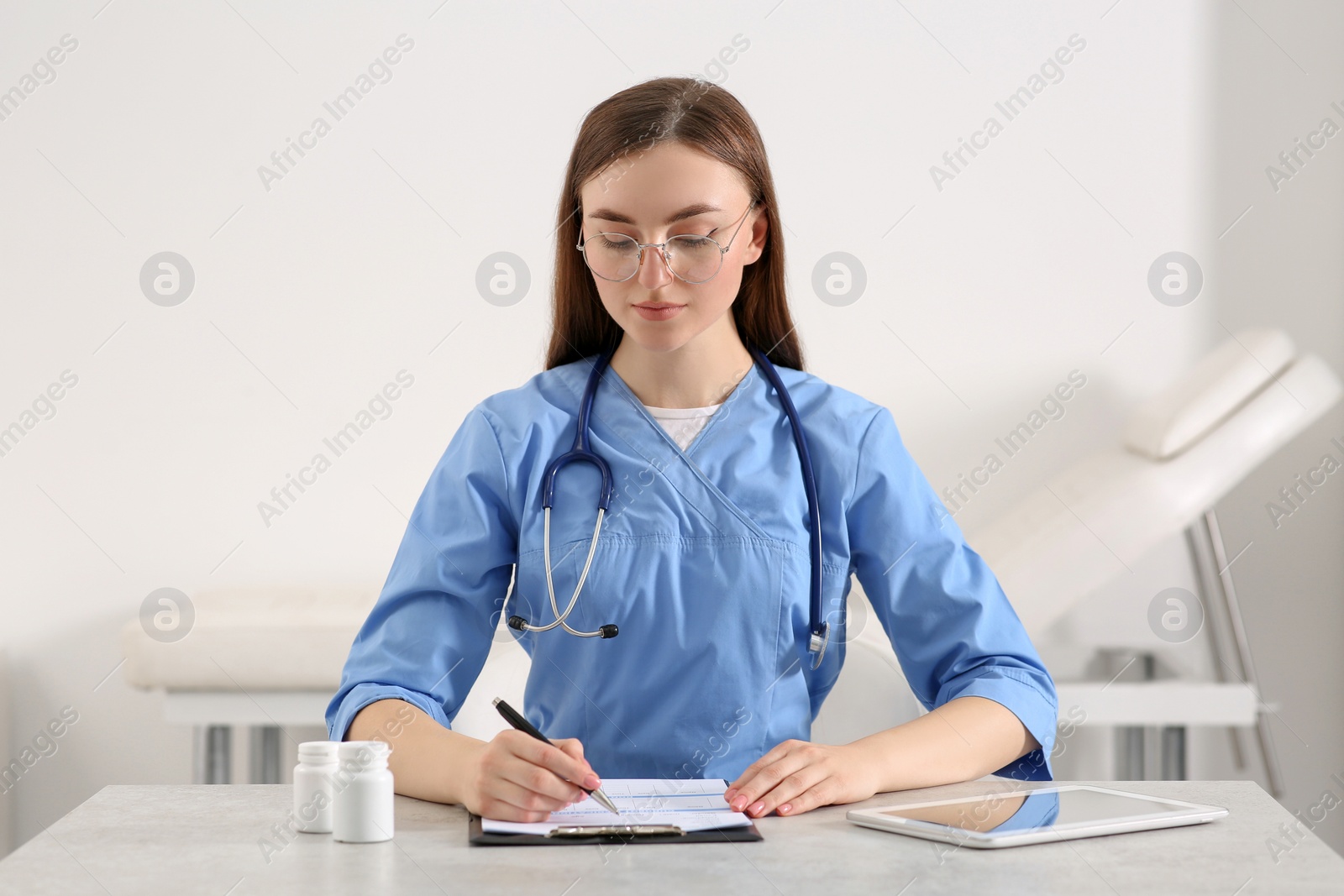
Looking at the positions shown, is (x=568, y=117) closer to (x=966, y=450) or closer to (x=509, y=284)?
(x=509, y=284)

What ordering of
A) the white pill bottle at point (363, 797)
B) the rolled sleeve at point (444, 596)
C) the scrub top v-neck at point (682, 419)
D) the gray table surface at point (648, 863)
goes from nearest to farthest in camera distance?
the gray table surface at point (648, 863) < the white pill bottle at point (363, 797) < the rolled sleeve at point (444, 596) < the scrub top v-neck at point (682, 419)

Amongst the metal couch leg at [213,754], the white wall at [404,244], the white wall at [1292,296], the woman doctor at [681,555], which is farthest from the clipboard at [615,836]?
the white wall at [1292,296]

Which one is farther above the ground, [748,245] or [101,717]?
[748,245]

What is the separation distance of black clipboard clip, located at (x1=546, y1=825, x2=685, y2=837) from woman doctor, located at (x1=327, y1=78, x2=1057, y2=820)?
0.77ft

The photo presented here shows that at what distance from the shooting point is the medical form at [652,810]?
2.88 ft

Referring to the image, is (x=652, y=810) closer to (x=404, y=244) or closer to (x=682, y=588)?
(x=682, y=588)

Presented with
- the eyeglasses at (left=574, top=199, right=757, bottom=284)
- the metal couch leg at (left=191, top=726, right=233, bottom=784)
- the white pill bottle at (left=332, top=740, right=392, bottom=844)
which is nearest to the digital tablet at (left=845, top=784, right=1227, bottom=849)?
the white pill bottle at (left=332, top=740, right=392, bottom=844)

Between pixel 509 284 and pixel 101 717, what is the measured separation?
4.35 feet

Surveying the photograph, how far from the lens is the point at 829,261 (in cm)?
268

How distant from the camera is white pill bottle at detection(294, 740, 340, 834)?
0.88 m

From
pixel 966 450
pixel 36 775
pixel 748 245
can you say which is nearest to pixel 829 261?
pixel 966 450

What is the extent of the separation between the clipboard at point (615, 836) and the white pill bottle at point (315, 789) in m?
0.11

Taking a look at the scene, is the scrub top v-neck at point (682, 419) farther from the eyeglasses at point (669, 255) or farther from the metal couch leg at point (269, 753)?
the metal couch leg at point (269, 753)

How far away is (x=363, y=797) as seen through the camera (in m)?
0.85
